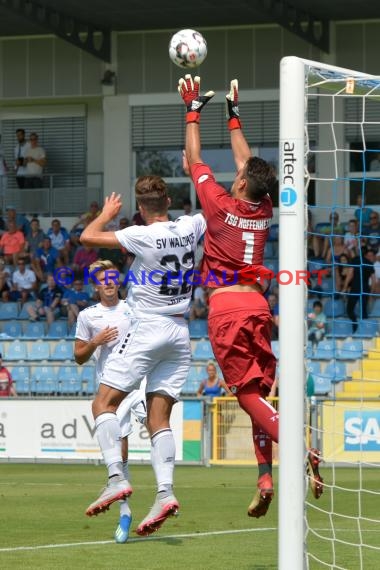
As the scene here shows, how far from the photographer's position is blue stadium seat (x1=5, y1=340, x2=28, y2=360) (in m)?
25.1

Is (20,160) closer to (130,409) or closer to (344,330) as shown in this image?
(344,330)

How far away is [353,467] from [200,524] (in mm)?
8287

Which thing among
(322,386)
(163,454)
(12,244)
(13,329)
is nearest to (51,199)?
(12,244)

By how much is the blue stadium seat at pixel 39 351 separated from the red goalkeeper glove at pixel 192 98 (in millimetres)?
16581

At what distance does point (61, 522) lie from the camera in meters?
11.1

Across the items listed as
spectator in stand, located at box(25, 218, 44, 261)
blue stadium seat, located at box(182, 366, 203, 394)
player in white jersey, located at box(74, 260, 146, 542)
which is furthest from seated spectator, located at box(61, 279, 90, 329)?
player in white jersey, located at box(74, 260, 146, 542)

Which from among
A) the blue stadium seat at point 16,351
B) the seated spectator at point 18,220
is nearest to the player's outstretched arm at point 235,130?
the blue stadium seat at point 16,351

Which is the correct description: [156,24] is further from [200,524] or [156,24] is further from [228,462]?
[200,524]

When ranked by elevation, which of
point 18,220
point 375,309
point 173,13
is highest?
point 173,13

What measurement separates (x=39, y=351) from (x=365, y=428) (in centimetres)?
841

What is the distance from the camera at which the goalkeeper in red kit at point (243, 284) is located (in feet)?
27.8

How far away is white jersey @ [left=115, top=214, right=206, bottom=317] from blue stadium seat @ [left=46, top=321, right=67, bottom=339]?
674 inches

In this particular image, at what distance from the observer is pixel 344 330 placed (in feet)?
81.5

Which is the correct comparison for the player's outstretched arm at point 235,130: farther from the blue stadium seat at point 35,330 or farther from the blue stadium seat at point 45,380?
the blue stadium seat at point 35,330
